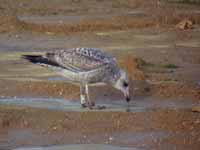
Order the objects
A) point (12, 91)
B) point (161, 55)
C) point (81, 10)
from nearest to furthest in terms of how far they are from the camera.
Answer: point (12, 91) < point (161, 55) < point (81, 10)

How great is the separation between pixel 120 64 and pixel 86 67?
2.37 m

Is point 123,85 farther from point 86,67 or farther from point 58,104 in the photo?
point 58,104

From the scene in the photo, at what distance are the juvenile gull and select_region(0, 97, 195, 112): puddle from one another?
191 mm

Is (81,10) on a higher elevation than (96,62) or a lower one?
lower

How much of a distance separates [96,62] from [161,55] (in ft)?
15.4

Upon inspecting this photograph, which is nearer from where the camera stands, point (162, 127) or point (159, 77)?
point (162, 127)

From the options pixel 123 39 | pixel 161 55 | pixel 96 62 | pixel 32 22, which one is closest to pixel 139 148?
pixel 96 62

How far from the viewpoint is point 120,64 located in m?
14.1

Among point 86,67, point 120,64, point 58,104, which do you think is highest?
point 86,67

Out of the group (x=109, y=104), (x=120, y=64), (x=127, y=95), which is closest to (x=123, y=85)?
(x=127, y=95)

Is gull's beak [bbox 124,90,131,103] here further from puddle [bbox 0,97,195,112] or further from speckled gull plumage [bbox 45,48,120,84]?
speckled gull plumage [bbox 45,48,120,84]

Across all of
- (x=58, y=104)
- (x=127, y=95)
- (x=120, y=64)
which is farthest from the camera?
(x=120, y=64)

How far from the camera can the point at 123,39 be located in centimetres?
1820

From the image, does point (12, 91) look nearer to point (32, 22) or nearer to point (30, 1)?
point (32, 22)
